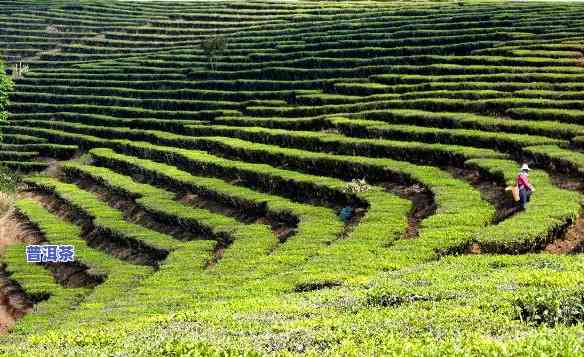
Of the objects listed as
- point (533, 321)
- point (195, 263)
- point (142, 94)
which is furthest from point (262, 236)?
point (142, 94)

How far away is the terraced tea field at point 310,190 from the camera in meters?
12.0

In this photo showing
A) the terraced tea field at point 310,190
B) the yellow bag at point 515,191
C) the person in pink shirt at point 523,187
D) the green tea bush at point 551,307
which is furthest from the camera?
the yellow bag at point 515,191

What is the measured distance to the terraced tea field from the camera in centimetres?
1201

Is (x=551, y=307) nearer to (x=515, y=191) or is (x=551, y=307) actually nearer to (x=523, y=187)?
(x=523, y=187)

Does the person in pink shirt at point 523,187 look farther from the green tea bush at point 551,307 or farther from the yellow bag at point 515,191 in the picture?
the green tea bush at point 551,307

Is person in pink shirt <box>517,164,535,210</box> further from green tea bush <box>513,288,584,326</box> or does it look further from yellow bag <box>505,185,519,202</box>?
green tea bush <box>513,288,584,326</box>

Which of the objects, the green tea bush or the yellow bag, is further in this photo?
the yellow bag

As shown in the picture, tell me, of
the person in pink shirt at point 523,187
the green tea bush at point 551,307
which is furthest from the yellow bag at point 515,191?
the green tea bush at point 551,307

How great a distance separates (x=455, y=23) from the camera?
173 ft

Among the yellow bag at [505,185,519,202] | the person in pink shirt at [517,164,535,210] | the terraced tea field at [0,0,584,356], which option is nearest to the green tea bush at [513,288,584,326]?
the terraced tea field at [0,0,584,356]

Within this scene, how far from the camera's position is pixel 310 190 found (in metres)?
29.0

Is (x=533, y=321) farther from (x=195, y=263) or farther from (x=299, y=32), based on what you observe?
(x=299, y=32)

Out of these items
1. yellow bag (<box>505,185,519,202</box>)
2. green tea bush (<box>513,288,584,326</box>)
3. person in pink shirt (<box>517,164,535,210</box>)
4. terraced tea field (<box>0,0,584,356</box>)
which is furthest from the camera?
yellow bag (<box>505,185,519,202</box>)

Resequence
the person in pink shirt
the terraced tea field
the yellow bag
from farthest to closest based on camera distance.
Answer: the yellow bag < the person in pink shirt < the terraced tea field
